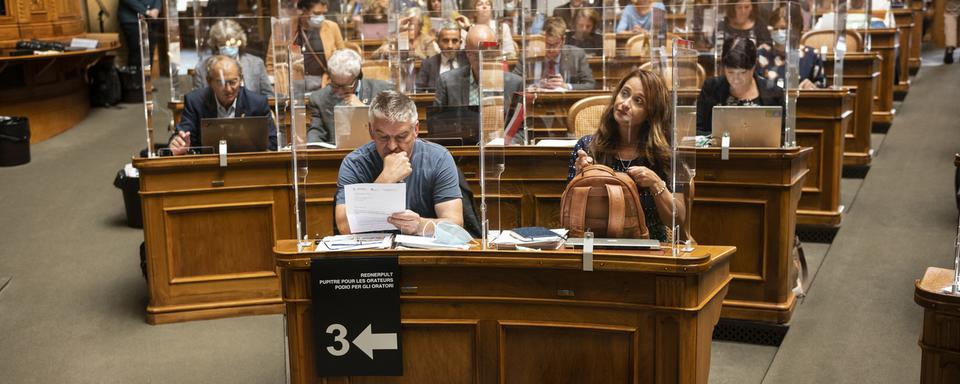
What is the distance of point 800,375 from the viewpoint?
427 centimetres

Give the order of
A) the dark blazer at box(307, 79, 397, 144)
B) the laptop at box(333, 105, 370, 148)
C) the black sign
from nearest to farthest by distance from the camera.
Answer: the black sign → the laptop at box(333, 105, 370, 148) → the dark blazer at box(307, 79, 397, 144)

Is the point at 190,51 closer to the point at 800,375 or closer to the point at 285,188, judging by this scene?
the point at 285,188

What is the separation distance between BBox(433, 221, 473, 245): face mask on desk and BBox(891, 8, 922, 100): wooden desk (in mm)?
7202

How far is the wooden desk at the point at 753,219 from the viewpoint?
459 cm

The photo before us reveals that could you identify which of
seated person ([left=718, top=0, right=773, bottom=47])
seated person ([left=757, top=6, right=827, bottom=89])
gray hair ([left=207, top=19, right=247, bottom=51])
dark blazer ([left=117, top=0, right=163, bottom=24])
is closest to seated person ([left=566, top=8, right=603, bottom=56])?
seated person ([left=718, top=0, right=773, bottom=47])

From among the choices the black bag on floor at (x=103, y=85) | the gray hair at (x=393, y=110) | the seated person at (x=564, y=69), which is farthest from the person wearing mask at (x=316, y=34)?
the black bag on floor at (x=103, y=85)

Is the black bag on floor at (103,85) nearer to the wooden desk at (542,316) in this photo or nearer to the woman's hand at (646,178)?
the wooden desk at (542,316)

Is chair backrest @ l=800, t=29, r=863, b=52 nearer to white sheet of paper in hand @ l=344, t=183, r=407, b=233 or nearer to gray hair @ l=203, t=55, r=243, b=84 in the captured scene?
gray hair @ l=203, t=55, r=243, b=84

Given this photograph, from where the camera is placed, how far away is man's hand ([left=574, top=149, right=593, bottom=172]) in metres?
3.24

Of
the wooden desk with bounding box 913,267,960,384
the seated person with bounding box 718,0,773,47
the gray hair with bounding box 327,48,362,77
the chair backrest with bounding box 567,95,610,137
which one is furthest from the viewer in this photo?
the seated person with bounding box 718,0,773,47

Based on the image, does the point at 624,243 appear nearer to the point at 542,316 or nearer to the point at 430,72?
the point at 542,316

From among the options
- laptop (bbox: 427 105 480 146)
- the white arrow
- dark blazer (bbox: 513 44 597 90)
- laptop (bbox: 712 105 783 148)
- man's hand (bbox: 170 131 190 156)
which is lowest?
the white arrow

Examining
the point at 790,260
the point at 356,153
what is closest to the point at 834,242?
the point at 790,260

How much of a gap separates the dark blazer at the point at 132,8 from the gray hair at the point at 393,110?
8712mm
